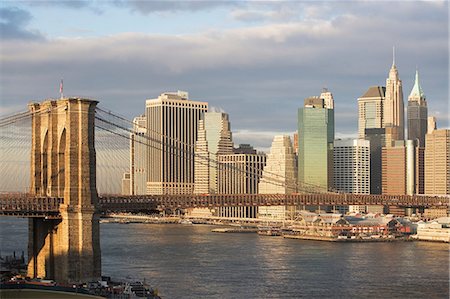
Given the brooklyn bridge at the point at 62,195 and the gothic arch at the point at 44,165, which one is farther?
the gothic arch at the point at 44,165

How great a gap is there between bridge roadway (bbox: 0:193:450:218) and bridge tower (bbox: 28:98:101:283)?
1104 millimetres

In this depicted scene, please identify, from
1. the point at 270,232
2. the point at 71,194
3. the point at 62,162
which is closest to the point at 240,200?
the point at 62,162

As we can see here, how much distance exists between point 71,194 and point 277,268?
20895 millimetres

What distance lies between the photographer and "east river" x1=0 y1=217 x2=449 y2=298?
2185 inches

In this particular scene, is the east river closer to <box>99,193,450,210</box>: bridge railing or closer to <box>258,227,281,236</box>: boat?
<box>99,193,450,210</box>: bridge railing

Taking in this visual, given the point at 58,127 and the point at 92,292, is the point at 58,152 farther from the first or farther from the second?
the point at 92,292

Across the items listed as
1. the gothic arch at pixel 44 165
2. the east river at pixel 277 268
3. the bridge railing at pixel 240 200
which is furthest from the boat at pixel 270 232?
the gothic arch at pixel 44 165

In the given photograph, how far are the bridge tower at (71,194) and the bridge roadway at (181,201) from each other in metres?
1.10

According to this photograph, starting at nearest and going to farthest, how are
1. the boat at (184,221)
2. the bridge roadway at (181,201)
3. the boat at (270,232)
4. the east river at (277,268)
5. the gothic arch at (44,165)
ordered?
the bridge roadway at (181,201)
the east river at (277,268)
the gothic arch at (44,165)
the boat at (270,232)
the boat at (184,221)

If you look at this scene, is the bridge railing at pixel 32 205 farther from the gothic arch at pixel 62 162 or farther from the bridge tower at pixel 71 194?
the gothic arch at pixel 62 162

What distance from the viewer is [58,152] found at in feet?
180

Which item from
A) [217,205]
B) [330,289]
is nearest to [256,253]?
[217,205]

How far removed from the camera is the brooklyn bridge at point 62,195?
52469mm

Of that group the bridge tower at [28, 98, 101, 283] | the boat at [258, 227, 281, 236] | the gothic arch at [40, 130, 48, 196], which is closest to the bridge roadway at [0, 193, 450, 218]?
the bridge tower at [28, 98, 101, 283]
